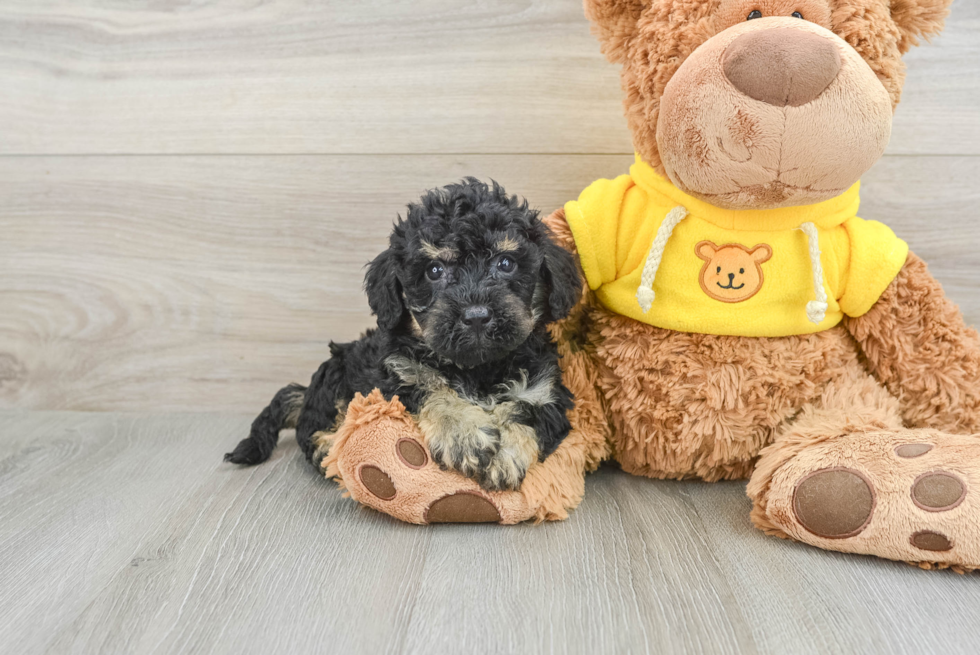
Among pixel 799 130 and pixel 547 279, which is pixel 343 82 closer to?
pixel 547 279

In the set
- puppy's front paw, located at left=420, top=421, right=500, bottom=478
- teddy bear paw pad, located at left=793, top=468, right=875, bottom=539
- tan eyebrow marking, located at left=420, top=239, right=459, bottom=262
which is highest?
tan eyebrow marking, located at left=420, top=239, right=459, bottom=262

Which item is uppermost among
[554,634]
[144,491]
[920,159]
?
[920,159]

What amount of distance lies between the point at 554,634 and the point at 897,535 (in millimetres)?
565

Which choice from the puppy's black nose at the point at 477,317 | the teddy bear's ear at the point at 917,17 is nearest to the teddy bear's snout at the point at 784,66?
the teddy bear's ear at the point at 917,17

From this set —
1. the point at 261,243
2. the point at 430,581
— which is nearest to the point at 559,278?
the point at 430,581

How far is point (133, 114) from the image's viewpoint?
72.9 inches

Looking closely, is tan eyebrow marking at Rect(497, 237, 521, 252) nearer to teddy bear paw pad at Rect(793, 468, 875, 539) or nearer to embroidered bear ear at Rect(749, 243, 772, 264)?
embroidered bear ear at Rect(749, 243, 772, 264)

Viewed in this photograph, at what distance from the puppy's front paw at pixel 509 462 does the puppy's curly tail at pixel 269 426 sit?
2.10ft

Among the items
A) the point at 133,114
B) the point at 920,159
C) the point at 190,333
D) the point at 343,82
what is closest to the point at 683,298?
the point at 920,159

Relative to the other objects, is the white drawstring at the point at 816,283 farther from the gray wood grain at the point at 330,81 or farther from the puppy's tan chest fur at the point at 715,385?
the gray wood grain at the point at 330,81

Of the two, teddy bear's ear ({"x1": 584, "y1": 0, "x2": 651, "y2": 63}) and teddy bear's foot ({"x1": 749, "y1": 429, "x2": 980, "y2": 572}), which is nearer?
teddy bear's foot ({"x1": 749, "y1": 429, "x2": 980, "y2": 572})

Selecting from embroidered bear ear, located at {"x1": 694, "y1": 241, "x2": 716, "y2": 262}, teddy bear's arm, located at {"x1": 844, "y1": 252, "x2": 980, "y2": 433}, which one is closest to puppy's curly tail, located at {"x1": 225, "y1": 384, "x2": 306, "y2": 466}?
embroidered bear ear, located at {"x1": 694, "y1": 241, "x2": 716, "y2": 262}

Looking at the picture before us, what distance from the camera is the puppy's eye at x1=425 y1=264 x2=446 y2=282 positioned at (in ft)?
4.15

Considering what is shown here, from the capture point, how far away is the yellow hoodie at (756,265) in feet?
4.34
